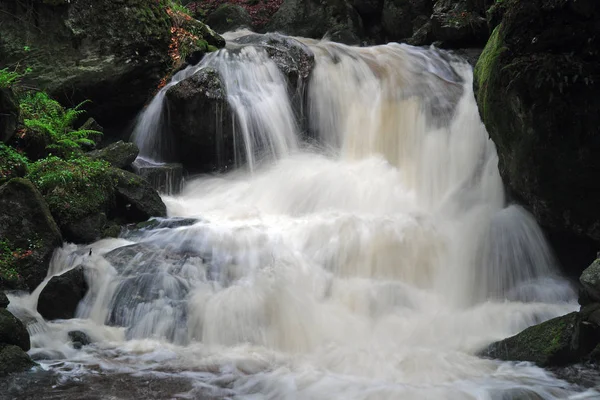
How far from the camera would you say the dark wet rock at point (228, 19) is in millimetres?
17484

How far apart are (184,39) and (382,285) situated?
7851 mm

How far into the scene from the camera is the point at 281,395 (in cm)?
441

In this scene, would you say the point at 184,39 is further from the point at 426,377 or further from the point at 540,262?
the point at 426,377

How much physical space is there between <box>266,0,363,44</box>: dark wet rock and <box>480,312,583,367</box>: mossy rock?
12.8 m

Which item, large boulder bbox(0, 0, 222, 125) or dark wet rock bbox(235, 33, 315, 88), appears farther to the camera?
dark wet rock bbox(235, 33, 315, 88)

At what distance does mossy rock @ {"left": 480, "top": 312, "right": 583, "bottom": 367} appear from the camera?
4.81 m

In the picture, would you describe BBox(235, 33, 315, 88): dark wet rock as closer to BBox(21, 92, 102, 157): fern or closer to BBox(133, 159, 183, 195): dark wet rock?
BBox(133, 159, 183, 195): dark wet rock

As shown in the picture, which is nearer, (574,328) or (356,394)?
(356,394)

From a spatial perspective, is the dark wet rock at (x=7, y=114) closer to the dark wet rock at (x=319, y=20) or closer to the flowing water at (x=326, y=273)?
the flowing water at (x=326, y=273)

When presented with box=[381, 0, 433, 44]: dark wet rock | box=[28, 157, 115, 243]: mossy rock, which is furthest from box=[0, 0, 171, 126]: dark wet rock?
box=[381, 0, 433, 44]: dark wet rock

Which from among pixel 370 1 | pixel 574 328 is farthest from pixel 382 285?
pixel 370 1

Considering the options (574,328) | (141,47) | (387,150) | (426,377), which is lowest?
(426,377)

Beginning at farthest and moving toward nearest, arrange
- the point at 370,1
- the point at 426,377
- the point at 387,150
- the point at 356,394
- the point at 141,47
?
1. the point at 370,1
2. the point at 141,47
3. the point at 387,150
4. the point at 426,377
5. the point at 356,394

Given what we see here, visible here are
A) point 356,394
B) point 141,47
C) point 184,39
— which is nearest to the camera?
point 356,394
